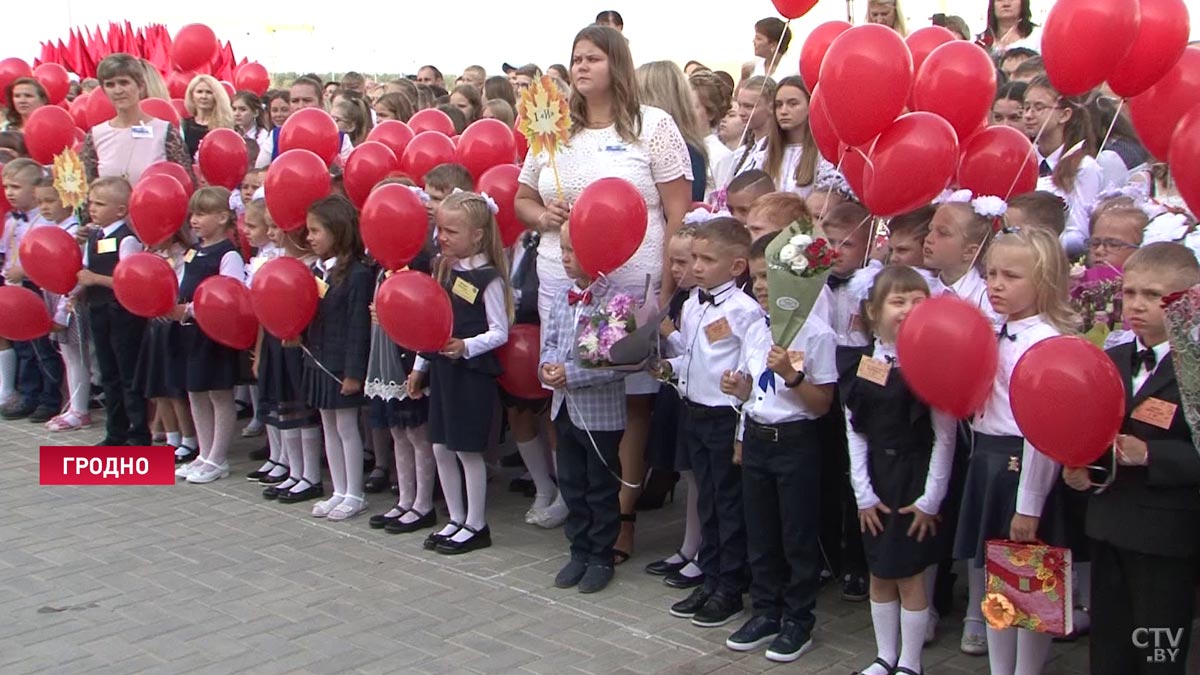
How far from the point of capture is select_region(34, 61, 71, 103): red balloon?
10.8m

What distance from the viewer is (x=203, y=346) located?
6.82m

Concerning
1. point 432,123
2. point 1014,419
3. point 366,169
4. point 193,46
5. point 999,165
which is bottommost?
point 1014,419

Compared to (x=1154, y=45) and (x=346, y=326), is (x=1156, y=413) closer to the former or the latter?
(x=1154, y=45)

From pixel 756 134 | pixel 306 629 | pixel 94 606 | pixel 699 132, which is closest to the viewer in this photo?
pixel 306 629

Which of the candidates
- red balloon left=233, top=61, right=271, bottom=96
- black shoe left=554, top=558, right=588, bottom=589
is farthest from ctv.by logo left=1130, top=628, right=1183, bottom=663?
red balloon left=233, top=61, right=271, bottom=96

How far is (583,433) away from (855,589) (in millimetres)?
1241

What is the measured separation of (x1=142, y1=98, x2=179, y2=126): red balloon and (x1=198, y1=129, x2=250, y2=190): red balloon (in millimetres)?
710

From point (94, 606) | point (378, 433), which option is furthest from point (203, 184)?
point (94, 606)

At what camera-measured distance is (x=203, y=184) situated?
25.8 feet

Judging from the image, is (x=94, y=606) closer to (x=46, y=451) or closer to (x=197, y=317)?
(x=197, y=317)

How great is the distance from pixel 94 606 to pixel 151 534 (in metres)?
0.93

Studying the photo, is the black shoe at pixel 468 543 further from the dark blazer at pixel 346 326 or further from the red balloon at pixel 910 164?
the red balloon at pixel 910 164
